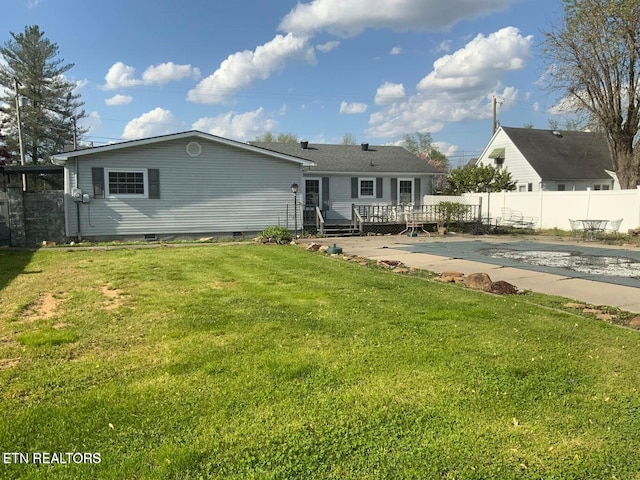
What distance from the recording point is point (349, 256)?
11.5 m

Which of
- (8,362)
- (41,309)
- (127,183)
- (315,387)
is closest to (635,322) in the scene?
(315,387)

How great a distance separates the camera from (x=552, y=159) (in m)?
28.6

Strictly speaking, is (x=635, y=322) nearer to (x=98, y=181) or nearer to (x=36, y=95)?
(x=98, y=181)

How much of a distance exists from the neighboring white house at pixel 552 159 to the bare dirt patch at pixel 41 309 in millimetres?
27003

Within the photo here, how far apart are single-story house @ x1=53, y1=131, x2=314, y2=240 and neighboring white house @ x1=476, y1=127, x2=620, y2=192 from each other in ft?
55.3

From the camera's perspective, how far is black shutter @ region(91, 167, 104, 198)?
15016 millimetres

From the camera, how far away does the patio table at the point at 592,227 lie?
15.9 m

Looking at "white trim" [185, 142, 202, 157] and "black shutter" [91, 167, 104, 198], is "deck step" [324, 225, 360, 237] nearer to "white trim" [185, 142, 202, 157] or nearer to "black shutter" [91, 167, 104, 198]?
"white trim" [185, 142, 202, 157]

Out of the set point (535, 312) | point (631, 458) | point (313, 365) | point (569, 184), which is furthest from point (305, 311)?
point (569, 184)

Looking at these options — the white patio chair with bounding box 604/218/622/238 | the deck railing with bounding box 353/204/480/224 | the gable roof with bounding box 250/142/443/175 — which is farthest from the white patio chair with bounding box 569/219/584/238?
the gable roof with bounding box 250/142/443/175

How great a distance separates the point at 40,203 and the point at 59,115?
28.5 meters

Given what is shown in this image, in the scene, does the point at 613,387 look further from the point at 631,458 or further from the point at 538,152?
the point at 538,152

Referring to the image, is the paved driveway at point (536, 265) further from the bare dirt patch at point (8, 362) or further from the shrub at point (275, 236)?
the bare dirt patch at point (8, 362)

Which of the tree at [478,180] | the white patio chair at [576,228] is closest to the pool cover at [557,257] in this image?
the white patio chair at [576,228]
